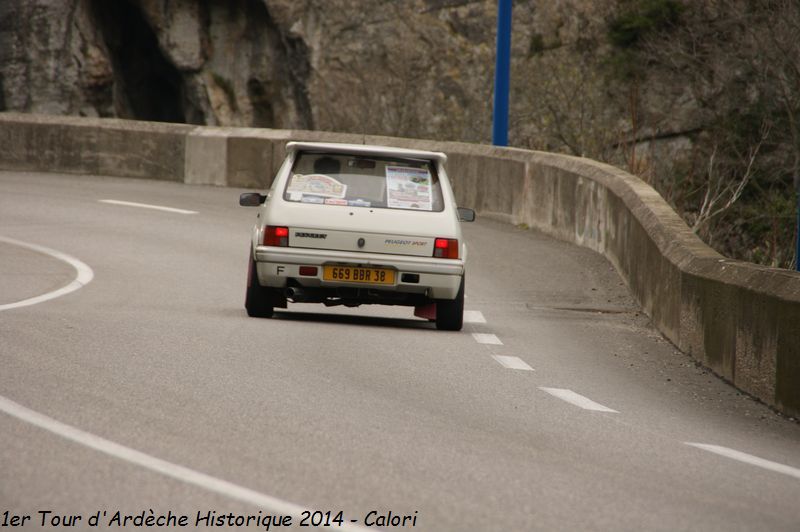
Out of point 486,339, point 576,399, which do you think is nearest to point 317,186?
point 486,339

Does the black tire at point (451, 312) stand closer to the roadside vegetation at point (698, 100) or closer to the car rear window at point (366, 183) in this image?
the car rear window at point (366, 183)

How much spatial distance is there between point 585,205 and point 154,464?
1607cm

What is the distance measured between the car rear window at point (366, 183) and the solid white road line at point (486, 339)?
1.12 m

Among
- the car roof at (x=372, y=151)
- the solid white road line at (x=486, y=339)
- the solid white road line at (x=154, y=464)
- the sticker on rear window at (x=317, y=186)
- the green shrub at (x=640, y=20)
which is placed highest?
the green shrub at (x=640, y=20)

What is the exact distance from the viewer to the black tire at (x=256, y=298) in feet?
44.3

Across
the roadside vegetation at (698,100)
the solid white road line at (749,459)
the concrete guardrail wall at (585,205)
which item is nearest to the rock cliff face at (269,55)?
the roadside vegetation at (698,100)

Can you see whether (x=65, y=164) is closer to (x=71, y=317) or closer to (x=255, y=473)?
(x=71, y=317)

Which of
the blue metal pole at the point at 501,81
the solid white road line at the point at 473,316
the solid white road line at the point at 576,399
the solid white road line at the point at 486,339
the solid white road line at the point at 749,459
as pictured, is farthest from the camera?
the blue metal pole at the point at 501,81

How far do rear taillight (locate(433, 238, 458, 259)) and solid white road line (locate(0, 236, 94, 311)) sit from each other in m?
3.45

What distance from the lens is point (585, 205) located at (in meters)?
22.3

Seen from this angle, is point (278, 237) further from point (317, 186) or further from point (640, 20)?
point (640, 20)

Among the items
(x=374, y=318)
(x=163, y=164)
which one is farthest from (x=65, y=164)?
(x=374, y=318)

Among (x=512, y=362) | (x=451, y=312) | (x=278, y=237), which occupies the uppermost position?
(x=278, y=237)

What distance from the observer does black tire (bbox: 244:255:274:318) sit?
13492 millimetres
